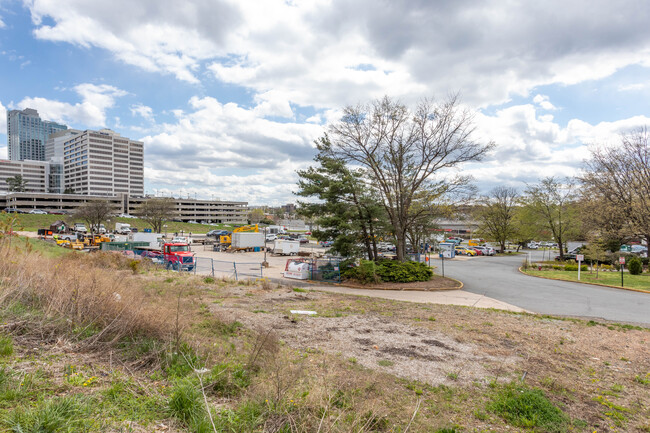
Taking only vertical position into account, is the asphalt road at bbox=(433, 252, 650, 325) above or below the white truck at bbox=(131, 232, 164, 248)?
below

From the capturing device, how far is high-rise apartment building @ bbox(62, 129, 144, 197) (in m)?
147

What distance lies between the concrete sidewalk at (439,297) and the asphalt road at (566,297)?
2.88 ft

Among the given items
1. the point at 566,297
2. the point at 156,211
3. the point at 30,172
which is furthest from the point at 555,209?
the point at 30,172

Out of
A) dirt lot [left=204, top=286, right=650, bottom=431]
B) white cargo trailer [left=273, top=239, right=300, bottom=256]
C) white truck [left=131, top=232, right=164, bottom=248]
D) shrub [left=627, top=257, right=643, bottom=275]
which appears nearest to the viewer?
dirt lot [left=204, top=286, right=650, bottom=431]

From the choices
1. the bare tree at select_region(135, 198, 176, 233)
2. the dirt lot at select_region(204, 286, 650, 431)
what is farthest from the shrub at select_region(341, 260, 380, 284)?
the bare tree at select_region(135, 198, 176, 233)

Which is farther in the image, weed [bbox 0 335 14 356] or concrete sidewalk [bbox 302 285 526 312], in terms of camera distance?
concrete sidewalk [bbox 302 285 526 312]

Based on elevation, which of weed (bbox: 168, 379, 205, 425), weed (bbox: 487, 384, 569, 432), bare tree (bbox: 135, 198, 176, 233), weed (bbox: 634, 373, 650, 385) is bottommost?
weed (bbox: 634, 373, 650, 385)

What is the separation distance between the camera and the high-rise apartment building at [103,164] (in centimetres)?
14712

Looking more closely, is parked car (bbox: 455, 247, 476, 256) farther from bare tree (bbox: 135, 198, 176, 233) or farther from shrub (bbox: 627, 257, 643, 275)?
bare tree (bbox: 135, 198, 176, 233)

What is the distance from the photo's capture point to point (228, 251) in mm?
42750

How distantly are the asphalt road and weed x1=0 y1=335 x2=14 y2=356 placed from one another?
628 inches

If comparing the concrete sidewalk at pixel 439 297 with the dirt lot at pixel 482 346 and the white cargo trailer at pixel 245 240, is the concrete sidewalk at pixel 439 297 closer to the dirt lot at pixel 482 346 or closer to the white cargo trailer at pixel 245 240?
the dirt lot at pixel 482 346

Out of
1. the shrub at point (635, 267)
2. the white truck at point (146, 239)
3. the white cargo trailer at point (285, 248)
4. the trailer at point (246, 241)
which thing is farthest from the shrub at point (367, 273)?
the white truck at point (146, 239)

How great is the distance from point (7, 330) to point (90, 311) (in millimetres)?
1159
